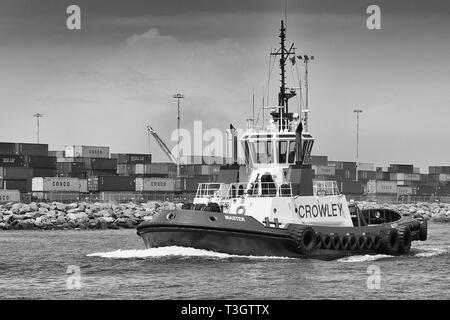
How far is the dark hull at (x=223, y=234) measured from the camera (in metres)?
32.7

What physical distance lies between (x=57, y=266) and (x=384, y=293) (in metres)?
11.8

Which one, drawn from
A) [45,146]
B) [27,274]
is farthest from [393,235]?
[45,146]

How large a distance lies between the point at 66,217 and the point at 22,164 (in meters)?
39.6

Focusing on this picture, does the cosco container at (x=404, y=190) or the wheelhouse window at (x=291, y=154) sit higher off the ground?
the wheelhouse window at (x=291, y=154)

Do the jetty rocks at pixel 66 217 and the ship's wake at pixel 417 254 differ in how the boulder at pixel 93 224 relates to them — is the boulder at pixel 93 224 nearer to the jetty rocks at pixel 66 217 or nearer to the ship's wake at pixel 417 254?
the jetty rocks at pixel 66 217

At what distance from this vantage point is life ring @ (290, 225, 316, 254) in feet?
109

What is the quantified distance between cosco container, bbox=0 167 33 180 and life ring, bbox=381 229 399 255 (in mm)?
66478

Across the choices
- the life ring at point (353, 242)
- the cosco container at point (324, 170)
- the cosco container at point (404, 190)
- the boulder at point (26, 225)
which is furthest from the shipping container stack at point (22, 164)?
the life ring at point (353, 242)

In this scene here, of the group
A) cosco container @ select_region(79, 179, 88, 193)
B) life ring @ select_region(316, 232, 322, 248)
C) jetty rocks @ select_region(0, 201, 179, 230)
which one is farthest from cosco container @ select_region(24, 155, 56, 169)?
life ring @ select_region(316, 232, 322, 248)

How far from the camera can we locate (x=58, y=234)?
180 ft

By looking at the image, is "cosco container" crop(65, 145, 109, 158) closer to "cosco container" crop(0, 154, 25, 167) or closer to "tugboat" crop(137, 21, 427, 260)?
"cosco container" crop(0, 154, 25, 167)

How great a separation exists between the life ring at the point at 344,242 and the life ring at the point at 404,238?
3364 mm

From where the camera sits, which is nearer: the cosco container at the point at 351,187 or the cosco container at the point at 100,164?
the cosco container at the point at 100,164
